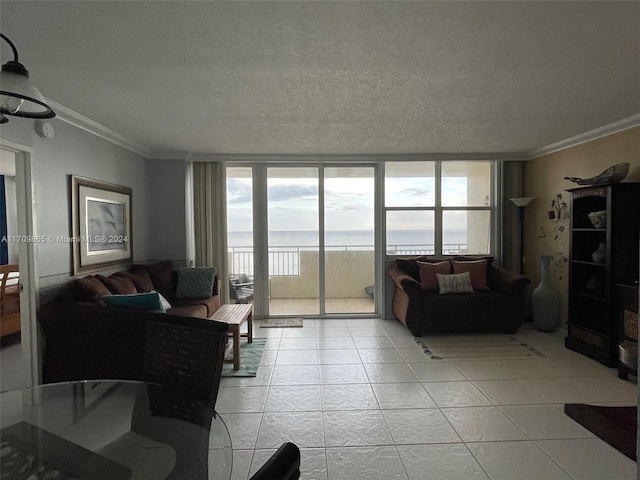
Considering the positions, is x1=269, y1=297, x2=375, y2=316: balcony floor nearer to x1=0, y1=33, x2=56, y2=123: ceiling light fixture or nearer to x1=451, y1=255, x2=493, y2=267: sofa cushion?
x1=451, y1=255, x2=493, y2=267: sofa cushion

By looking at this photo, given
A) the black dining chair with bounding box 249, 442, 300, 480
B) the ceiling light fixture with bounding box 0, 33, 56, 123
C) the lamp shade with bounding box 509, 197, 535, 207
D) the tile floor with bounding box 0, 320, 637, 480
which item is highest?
the ceiling light fixture with bounding box 0, 33, 56, 123

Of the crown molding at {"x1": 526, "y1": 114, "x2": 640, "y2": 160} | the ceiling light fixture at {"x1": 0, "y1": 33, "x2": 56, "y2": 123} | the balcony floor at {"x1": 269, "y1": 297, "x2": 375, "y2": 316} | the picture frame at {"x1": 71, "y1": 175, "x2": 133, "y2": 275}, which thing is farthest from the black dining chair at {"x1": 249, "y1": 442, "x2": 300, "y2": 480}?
the balcony floor at {"x1": 269, "y1": 297, "x2": 375, "y2": 316}

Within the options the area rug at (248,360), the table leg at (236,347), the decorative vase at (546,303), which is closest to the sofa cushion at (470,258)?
the decorative vase at (546,303)

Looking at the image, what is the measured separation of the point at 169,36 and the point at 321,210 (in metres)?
3.63

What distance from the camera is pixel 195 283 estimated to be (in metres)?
4.56

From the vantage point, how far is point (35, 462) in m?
1.40

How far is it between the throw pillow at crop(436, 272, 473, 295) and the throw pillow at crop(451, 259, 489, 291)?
0.47 ft

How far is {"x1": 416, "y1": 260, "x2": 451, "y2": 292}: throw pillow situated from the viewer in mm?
4852

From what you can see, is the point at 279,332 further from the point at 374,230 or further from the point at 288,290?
the point at 374,230

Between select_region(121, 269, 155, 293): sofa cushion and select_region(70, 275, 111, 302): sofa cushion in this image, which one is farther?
select_region(121, 269, 155, 293): sofa cushion

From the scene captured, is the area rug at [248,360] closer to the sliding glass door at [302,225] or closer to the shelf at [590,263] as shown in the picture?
the sliding glass door at [302,225]

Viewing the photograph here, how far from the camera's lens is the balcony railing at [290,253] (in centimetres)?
548

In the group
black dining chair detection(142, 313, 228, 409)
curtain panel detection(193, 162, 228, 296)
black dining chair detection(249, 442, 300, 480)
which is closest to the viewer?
black dining chair detection(249, 442, 300, 480)


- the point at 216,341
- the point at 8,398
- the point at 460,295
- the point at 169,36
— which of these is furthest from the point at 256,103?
the point at 460,295
